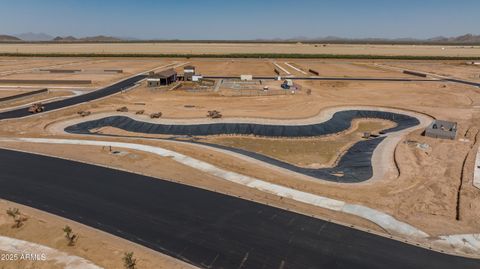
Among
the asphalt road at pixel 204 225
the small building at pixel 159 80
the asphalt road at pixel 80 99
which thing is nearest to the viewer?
the asphalt road at pixel 204 225

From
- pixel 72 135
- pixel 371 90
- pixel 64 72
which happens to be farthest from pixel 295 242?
pixel 64 72

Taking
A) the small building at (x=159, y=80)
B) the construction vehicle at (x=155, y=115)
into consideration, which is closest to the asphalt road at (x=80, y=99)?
the small building at (x=159, y=80)

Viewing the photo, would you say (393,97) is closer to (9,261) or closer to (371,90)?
(371,90)

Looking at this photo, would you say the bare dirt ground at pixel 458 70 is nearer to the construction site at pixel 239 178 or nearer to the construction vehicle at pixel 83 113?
the construction site at pixel 239 178

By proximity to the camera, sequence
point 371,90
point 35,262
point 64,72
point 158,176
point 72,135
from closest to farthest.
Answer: point 35,262, point 158,176, point 72,135, point 371,90, point 64,72

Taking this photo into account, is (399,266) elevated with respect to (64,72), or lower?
A: lower

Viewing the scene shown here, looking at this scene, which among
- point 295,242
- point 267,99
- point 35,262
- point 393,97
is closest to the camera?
point 35,262
